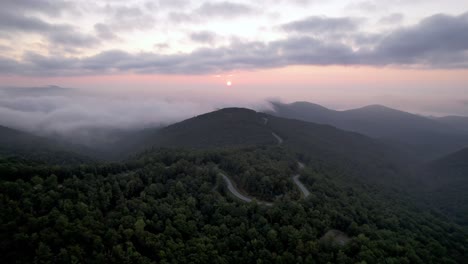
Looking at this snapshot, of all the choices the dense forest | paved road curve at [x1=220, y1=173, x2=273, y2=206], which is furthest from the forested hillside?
paved road curve at [x1=220, y1=173, x2=273, y2=206]

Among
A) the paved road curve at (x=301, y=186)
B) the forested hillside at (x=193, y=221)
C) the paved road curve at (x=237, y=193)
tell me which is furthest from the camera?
the paved road curve at (x=301, y=186)

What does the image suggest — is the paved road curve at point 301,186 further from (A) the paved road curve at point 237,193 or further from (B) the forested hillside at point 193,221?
(A) the paved road curve at point 237,193

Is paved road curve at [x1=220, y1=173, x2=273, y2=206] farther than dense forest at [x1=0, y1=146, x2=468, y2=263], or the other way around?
paved road curve at [x1=220, y1=173, x2=273, y2=206]

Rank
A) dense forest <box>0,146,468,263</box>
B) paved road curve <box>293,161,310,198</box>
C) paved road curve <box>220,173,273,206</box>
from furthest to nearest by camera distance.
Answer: paved road curve <box>293,161,310,198</box> → paved road curve <box>220,173,273,206</box> → dense forest <box>0,146,468,263</box>

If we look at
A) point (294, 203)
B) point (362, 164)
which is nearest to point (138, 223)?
point (294, 203)

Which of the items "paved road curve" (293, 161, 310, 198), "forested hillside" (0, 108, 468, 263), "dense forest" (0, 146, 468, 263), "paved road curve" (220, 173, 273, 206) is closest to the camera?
"dense forest" (0, 146, 468, 263)

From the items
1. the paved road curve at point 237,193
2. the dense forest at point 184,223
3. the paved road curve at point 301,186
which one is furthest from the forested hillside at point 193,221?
→ the paved road curve at point 301,186

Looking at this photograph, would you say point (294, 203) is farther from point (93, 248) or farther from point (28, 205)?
point (28, 205)

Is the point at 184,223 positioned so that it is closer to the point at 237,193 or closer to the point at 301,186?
the point at 237,193

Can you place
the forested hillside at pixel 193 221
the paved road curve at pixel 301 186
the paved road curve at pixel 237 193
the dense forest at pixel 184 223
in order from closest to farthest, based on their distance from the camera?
the dense forest at pixel 184 223, the forested hillside at pixel 193 221, the paved road curve at pixel 237 193, the paved road curve at pixel 301 186

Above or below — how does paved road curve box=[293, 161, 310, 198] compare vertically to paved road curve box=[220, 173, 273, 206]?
below

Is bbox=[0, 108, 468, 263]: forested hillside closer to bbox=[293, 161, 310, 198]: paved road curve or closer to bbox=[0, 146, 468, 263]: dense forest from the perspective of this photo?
bbox=[0, 146, 468, 263]: dense forest
